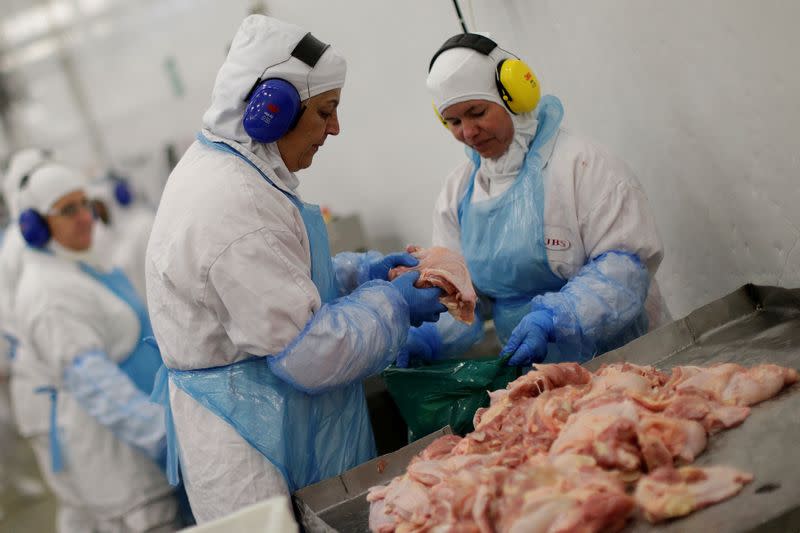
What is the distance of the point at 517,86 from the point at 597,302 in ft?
2.69

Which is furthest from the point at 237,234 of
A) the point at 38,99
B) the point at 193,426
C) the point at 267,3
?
the point at 38,99

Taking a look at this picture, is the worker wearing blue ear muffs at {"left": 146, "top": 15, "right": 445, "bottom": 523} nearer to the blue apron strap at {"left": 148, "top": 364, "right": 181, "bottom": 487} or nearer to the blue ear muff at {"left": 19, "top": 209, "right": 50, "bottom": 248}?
the blue apron strap at {"left": 148, "top": 364, "right": 181, "bottom": 487}

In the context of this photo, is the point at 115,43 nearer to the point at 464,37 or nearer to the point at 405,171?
the point at 405,171

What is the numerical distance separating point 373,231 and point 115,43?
19.8 ft

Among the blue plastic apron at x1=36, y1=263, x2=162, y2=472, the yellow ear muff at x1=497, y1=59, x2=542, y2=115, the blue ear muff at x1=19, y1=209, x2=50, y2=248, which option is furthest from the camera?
the blue ear muff at x1=19, y1=209, x2=50, y2=248

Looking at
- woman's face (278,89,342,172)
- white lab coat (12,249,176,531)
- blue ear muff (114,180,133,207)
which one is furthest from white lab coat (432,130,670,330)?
blue ear muff (114,180,133,207)

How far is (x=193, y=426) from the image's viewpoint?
107 inches

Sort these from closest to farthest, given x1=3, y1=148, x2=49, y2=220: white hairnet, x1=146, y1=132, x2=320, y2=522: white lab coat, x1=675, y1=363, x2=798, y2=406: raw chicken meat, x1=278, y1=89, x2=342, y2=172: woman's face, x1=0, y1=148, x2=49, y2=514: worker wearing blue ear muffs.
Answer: x1=675, y1=363, x2=798, y2=406: raw chicken meat
x1=146, y1=132, x2=320, y2=522: white lab coat
x1=278, y1=89, x2=342, y2=172: woman's face
x1=0, y1=148, x2=49, y2=514: worker wearing blue ear muffs
x1=3, y1=148, x2=49, y2=220: white hairnet

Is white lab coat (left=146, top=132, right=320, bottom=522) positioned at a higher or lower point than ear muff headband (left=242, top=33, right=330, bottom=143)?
lower

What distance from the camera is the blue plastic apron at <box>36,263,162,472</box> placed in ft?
14.4

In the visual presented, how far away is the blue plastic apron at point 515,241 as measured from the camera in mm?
3121

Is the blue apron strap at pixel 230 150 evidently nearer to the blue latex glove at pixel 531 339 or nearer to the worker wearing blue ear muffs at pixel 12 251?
the blue latex glove at pixel 531 339

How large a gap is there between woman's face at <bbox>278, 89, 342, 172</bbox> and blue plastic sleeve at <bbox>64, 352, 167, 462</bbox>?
1809 millimetres

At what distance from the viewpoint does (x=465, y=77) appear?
3.09m
